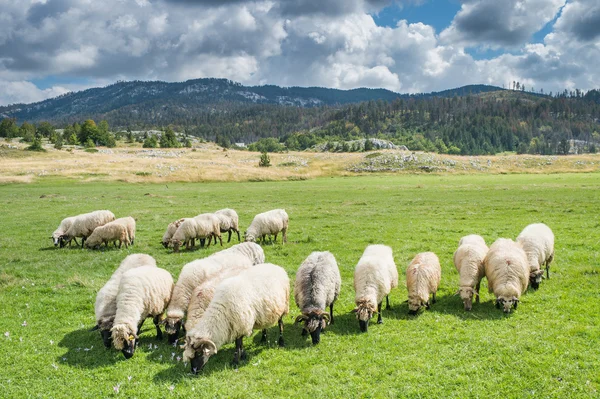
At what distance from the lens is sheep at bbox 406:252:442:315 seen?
12.3 metres

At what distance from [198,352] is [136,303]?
312 cm

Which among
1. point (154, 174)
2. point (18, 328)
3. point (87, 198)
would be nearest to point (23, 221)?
point (87, 198)

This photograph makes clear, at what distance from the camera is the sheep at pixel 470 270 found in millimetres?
12539

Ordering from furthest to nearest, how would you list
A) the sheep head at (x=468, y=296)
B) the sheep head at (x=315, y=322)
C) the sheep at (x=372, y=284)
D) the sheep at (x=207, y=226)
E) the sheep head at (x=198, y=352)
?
the sheep at (x=207, y=226), the sheep head at (x=468, y=296), the sheep at (x=372, y=284), the sheep head at (x=315, y=322), the sheep head at (x=198, y=352)

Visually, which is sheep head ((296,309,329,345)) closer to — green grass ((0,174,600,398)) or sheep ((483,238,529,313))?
green grass ((0,174,600,398))

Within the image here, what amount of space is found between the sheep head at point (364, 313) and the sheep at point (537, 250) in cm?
708

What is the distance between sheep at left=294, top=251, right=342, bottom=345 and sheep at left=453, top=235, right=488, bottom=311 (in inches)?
174

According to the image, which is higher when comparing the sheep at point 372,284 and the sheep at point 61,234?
the sheep at point 372,284

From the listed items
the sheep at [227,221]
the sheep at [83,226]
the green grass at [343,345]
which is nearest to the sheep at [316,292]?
the green grass at [343,345]

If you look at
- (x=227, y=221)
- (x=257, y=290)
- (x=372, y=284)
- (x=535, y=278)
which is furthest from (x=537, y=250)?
(x=227, y=221)

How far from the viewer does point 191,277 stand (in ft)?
40.1

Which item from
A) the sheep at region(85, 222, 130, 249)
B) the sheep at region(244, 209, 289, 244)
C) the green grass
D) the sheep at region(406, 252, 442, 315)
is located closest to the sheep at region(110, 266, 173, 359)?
the green grass

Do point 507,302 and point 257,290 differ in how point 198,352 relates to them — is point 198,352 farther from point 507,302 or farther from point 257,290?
point 507,302

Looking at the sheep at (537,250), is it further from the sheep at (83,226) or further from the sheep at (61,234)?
the sheep at (61,234)
